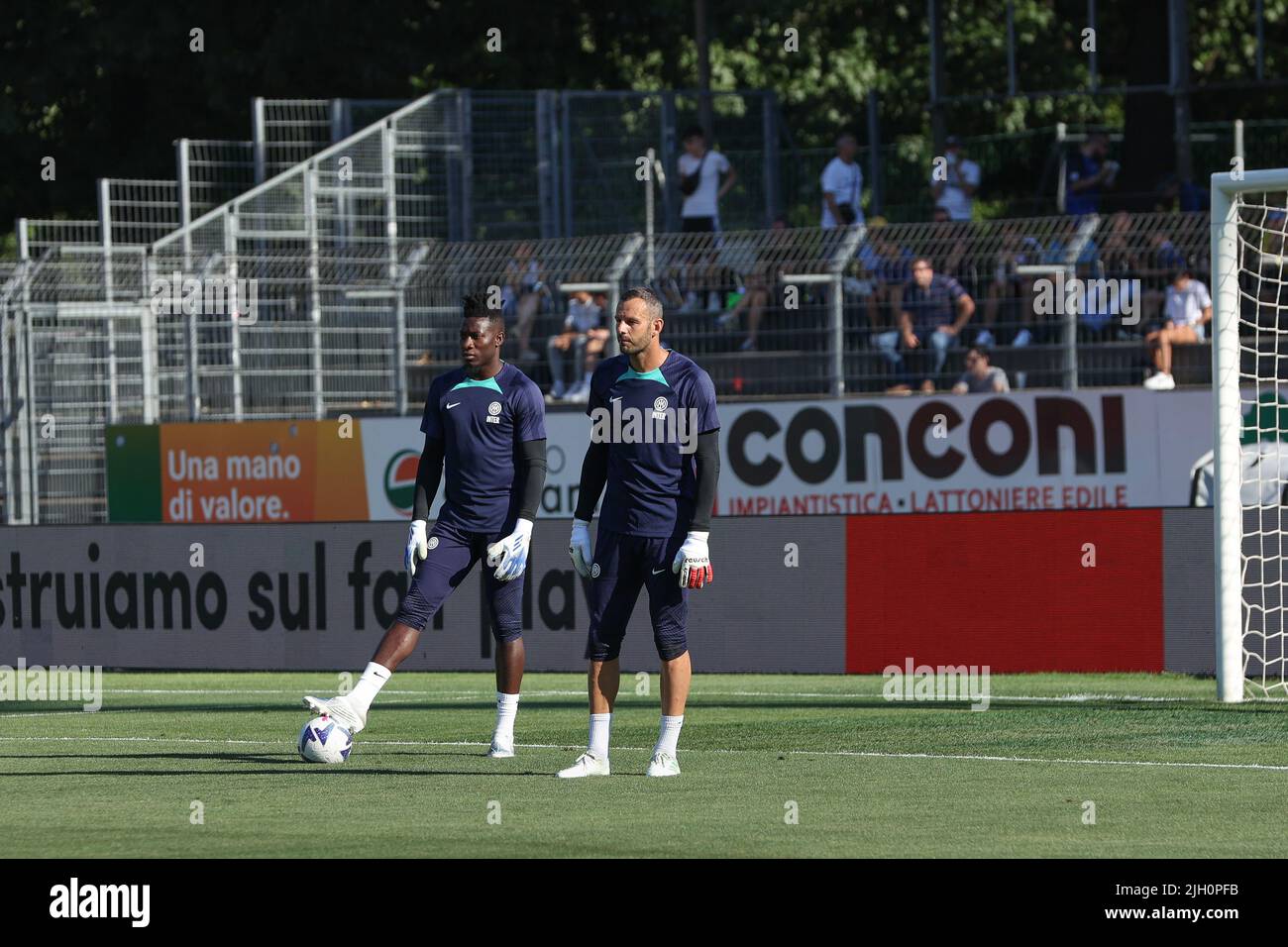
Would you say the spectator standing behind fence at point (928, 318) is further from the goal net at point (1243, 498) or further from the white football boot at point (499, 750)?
the white football boot at point (499, 750)

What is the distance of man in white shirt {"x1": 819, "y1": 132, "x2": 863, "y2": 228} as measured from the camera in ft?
80.9

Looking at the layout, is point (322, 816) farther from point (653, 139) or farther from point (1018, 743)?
point (653, 139)

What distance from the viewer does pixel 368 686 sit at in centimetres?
1056

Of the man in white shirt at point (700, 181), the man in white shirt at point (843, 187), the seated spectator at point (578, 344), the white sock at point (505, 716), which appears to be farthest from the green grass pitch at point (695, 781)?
the man in white shirt at point (700, 181)

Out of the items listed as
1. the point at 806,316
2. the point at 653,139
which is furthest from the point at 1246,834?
the point at 653,139

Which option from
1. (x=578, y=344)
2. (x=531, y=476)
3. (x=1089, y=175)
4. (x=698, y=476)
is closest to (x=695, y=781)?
(x=698, y=476)

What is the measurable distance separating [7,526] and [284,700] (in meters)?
5.05

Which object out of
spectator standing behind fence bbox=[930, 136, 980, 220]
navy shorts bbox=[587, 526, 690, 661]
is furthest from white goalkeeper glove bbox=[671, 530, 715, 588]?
spectator standing behind fence bbox=[930, 136, 980, 220]

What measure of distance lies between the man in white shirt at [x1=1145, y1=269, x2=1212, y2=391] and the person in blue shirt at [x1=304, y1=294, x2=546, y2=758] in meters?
11.0

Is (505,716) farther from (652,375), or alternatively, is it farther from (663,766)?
(652,375)

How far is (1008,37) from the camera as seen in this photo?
25.7 metres

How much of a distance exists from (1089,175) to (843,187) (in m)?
Result: 3.06

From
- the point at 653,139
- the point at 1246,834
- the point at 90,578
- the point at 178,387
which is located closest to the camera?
the point at 1246,834

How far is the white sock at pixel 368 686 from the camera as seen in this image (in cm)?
1050
